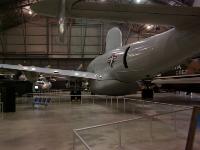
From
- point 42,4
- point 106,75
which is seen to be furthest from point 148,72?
point 42,4

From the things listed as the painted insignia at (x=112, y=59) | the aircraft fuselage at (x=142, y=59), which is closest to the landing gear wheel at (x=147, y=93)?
the aircraft fuselage at (x=142, y=59)

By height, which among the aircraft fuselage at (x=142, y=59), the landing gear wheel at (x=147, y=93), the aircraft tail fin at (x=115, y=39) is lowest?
the landing gear wheel at (x=147, y=93)

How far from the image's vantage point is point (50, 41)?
129 ft

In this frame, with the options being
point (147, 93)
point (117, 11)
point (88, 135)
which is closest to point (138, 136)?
point (88, 135)

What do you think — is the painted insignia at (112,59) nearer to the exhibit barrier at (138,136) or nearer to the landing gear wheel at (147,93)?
the landing gear wheel at (147,93)

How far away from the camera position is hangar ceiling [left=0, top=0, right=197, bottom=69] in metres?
38.6

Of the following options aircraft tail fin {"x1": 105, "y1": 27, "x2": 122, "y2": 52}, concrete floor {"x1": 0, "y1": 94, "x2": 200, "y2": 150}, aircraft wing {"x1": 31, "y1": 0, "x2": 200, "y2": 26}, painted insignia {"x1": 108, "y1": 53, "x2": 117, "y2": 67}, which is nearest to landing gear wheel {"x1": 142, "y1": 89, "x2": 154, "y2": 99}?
aircraft tail fin {"x1": 105, "y1": 27, "x2": 122, "y2": 52}

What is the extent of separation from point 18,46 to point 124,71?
2837cm

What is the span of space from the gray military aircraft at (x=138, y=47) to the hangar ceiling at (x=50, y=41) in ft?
64.3

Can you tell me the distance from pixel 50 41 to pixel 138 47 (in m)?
28.2

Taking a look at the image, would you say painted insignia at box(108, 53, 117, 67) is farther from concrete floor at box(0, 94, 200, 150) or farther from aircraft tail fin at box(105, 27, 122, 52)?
concrete floor at box(0, 94, 200, 150)

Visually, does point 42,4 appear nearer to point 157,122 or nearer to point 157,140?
point 157,140

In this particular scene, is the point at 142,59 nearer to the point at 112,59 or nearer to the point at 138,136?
the point at 112,59

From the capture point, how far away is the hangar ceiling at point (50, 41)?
38.6 metres
